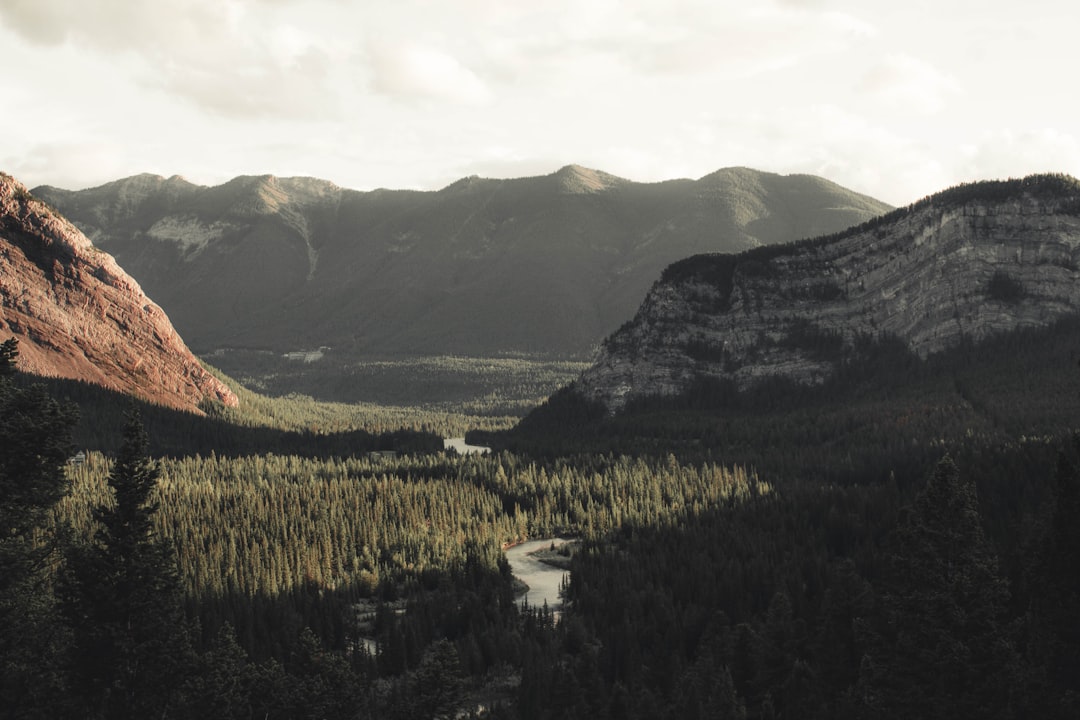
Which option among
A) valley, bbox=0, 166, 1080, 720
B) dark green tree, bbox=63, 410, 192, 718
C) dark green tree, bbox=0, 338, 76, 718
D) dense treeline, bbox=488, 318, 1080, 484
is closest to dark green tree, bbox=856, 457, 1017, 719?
valley, bbox=0, 166, 1080, 720

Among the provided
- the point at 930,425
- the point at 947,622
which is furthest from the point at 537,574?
the point at 947,622

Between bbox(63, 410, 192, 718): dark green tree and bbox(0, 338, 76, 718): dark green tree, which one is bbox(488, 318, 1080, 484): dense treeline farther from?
bbox(0, 338, 76, 718): dark green tree

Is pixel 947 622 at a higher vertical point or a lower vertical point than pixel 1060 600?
lower

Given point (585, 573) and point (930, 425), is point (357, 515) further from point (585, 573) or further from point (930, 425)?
point (930, 425)

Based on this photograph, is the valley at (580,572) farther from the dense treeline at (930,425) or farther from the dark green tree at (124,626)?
the dense treeline at (930,425)

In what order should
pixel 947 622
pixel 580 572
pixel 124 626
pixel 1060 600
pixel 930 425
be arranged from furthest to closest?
pixel 930 425, pixel 580 572, pixel 947 622, pixel 124 626, pixel 1060 600

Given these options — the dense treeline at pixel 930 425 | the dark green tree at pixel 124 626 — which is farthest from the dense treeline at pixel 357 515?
the dark green tree at pixel 124 626
